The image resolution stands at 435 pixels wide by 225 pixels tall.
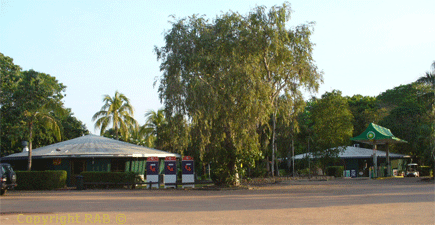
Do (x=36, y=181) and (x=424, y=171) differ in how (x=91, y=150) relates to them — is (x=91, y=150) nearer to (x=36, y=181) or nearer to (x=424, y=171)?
(x=36, y=181)

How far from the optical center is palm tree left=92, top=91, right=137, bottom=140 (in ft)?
153

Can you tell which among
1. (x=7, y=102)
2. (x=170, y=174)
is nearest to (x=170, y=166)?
(x=170, y=174)

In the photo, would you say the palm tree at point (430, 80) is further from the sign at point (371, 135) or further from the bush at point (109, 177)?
the bush at point (109, 177)

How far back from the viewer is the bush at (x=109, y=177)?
30.1 metres

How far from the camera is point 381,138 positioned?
Result: 39.0 metres

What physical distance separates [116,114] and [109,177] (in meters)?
17.5

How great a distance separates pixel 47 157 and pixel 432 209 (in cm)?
2524

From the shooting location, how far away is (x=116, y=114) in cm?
4697

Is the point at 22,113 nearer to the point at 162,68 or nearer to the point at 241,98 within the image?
the point at 162,68

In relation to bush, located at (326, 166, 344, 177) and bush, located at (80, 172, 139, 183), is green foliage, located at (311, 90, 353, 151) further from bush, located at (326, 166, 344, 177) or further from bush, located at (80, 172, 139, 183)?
bush, located at (80, 172, 139, 183)

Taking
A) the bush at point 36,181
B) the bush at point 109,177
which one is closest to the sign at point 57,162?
the bush at point 36,181

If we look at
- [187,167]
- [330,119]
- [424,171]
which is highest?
[330,119]

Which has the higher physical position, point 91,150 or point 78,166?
point 91,150

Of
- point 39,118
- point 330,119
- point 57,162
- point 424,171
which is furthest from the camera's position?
point 424,171
